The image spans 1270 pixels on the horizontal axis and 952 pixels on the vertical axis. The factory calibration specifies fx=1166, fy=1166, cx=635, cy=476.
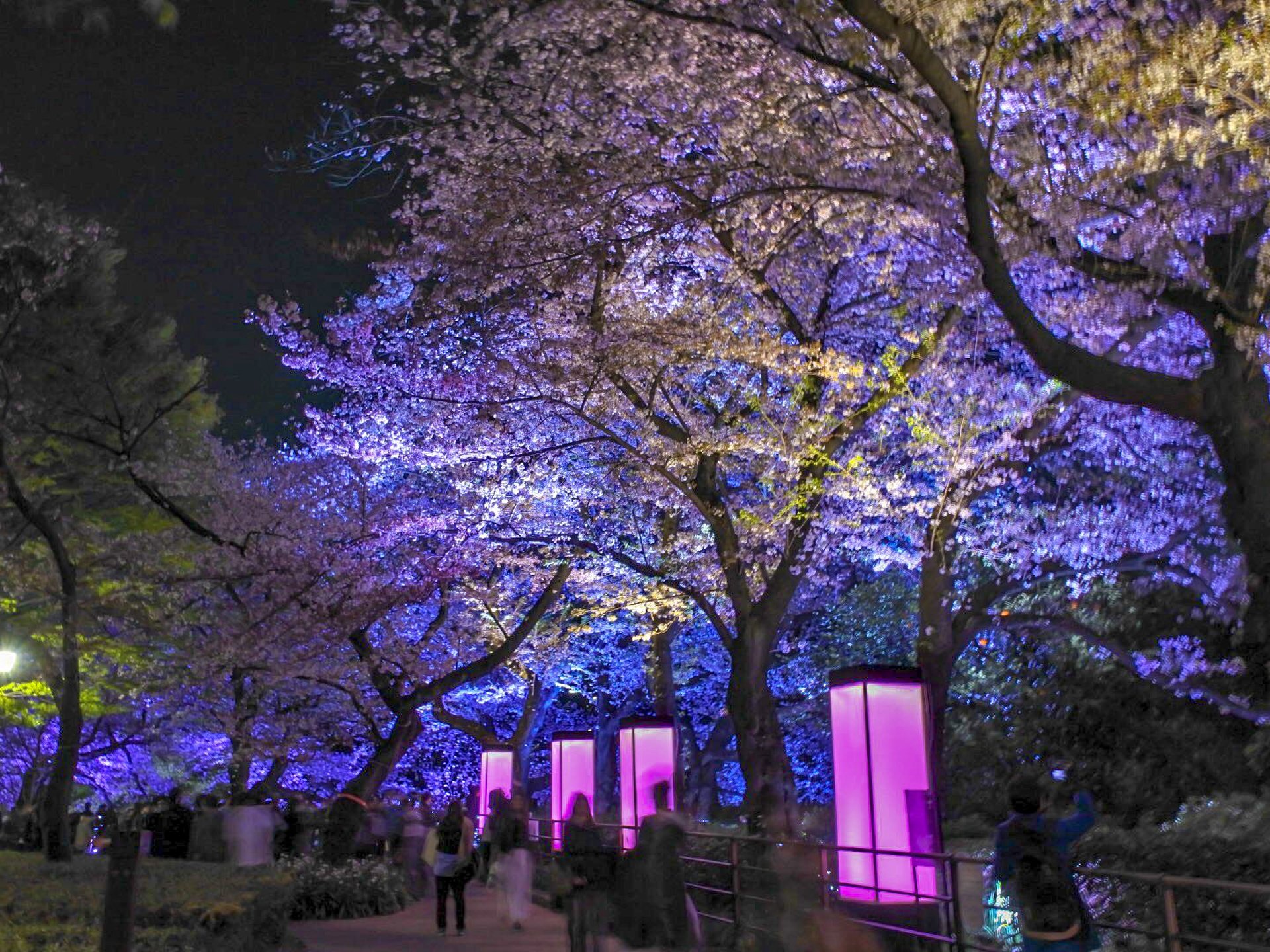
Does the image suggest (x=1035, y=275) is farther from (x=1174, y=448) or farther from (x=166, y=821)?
(x=166, y=821)

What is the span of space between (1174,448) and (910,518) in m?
4.17

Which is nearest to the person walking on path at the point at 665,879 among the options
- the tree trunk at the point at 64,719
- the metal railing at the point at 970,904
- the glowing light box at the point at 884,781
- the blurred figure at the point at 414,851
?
the metal railing at the point at 970,904

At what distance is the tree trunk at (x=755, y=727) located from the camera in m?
14.3

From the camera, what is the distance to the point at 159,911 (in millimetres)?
7836

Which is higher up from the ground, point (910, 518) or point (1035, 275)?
point (1035, 275)

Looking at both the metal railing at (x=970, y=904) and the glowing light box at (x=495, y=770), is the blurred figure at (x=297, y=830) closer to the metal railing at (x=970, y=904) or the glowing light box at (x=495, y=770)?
the glowing light box at (x=495, y=770)

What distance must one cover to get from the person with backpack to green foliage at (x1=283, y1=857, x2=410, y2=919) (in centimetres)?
997

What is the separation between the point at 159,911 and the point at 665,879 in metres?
3.57

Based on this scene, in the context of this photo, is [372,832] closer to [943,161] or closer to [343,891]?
[343,891]

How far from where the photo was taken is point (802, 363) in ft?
48.1

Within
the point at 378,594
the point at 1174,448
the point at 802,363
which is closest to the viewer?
the point at 802,363

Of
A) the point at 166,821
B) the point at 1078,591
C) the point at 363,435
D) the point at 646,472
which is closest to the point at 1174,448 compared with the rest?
the point at 1078,591

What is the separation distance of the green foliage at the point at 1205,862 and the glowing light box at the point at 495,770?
641 inches

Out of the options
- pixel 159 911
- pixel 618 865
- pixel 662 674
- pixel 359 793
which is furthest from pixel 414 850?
pixel 662 674
